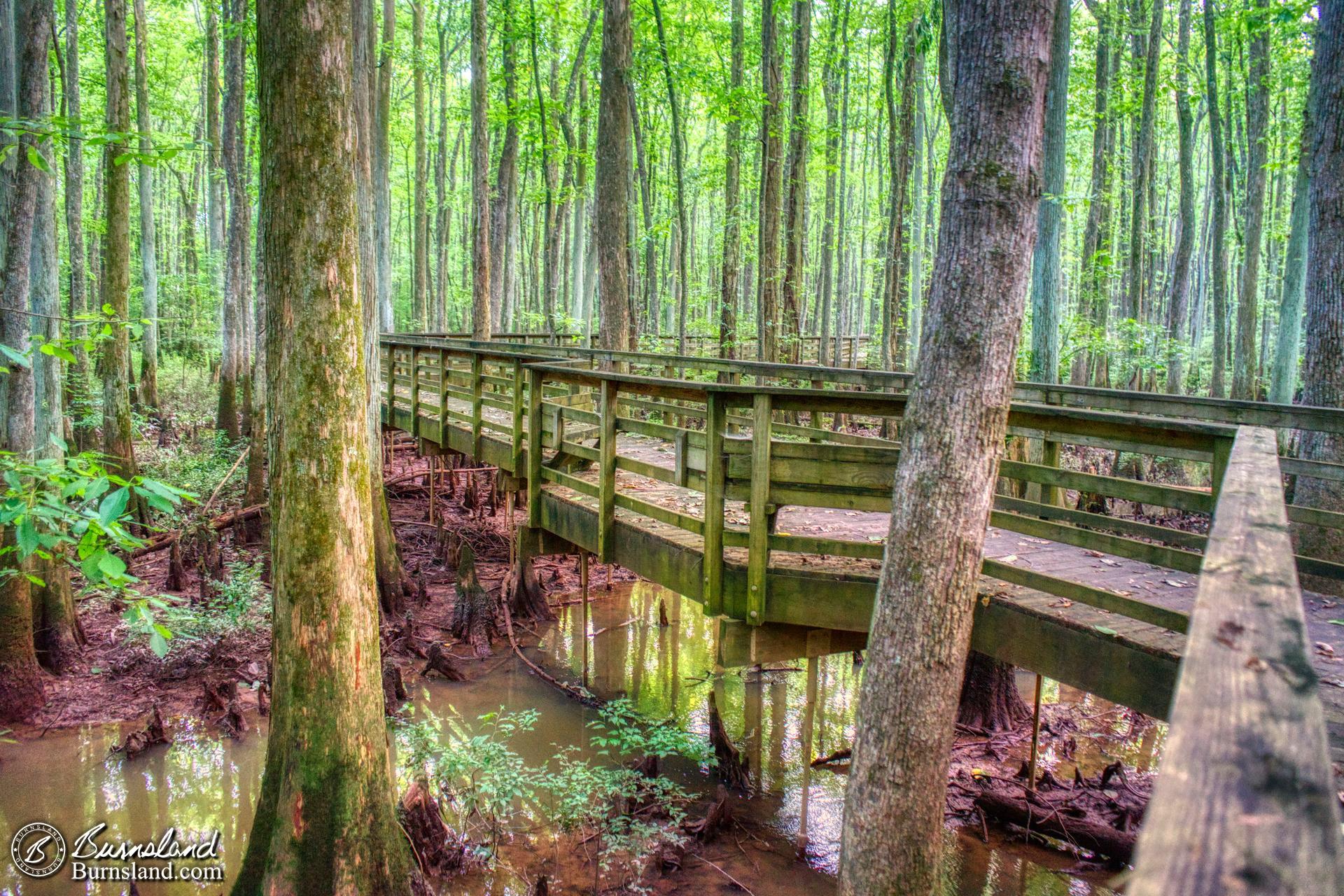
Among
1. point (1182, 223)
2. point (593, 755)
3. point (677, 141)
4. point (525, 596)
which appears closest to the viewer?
point (593, 755)

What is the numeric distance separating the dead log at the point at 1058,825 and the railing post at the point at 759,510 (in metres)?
2.23

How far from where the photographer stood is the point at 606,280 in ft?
38.3

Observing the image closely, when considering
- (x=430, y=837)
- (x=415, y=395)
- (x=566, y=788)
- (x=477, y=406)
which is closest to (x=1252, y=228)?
(x=477, y=406)

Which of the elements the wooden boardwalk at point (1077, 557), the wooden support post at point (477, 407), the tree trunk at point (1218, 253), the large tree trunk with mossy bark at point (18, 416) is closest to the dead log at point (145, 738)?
the large tree trunk with mossy bark at point (18, 416)

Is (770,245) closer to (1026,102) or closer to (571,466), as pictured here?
(571,466)

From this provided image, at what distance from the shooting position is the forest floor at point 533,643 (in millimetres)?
5582

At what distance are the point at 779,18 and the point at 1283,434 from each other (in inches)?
507

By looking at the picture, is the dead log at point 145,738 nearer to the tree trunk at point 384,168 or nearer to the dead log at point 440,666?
the dead log at point 440,666

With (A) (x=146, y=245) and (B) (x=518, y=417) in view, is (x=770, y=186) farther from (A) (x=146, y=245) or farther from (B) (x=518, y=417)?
(A) (x=146, y=245)

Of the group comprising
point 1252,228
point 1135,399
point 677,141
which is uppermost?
point 677,141

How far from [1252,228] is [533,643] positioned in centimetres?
1657

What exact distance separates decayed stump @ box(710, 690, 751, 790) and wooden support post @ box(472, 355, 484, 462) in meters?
4.55

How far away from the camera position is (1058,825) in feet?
18.6

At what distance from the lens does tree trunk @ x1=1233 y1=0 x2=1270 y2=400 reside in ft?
49.9
